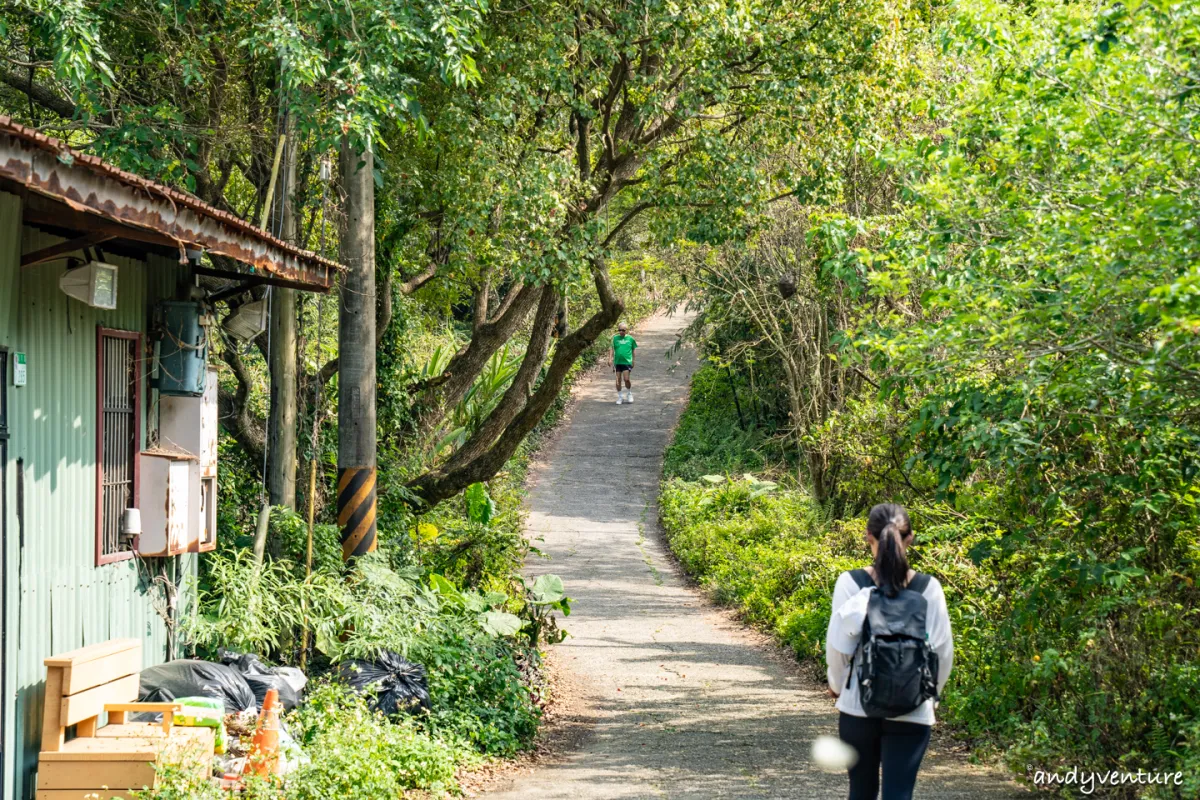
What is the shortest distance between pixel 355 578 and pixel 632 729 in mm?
2742

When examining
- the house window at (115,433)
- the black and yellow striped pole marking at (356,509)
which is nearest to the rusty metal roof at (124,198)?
the house window at (115,433)

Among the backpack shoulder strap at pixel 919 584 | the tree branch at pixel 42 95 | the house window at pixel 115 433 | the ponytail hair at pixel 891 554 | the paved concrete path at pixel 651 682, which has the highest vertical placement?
the tree branch at pixel 42 95

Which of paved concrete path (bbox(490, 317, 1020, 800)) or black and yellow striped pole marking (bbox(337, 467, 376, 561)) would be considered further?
black and yellow striped pole marking (bbox(337, 467, 376, 561))

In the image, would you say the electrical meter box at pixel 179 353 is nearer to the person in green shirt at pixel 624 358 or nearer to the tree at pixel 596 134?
the tree at pixel 596 134

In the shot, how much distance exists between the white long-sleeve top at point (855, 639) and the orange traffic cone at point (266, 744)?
3304 mm

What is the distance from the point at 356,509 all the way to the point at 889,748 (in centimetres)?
617

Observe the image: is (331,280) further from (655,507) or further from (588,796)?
(655,507)

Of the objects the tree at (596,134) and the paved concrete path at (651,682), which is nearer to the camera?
the paved concrete path at (651,682)

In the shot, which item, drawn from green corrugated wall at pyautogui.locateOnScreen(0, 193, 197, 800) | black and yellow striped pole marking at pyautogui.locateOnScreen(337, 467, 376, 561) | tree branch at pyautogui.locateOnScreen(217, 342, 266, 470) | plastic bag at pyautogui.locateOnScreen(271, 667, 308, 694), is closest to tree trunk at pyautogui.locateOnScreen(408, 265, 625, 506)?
tree branch at pyautogui.locateOnScreen(217, 342, 266, 470)

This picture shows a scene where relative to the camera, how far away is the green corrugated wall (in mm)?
6277

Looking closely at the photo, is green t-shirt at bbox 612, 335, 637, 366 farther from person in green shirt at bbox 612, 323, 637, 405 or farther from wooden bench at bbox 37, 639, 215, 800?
wooden bench at bbox 37, 639, 215, 800

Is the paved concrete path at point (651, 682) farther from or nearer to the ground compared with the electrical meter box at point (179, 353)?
nearer to the ground

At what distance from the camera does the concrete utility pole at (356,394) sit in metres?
10.2

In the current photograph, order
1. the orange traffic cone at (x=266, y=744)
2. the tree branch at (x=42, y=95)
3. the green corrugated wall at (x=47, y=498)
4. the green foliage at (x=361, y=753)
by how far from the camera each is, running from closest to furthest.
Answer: the green corrugated wall at (x=47, y=498) → the orange traffic cone at (x=266, y=744) → the green foliage at (x=361, y=753) → the tree branch at (x=42, y=95)
